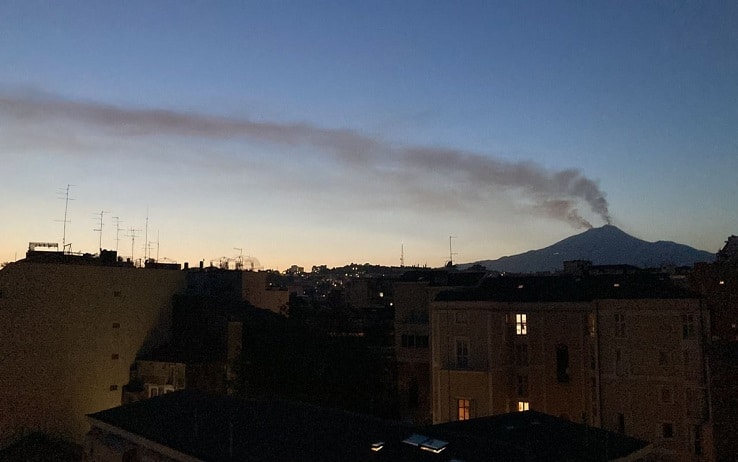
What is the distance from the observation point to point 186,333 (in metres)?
43.6

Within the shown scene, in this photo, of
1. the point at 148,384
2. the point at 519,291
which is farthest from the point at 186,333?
the point at 519,291

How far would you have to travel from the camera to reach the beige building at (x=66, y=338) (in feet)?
116

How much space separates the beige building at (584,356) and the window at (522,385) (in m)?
0.06

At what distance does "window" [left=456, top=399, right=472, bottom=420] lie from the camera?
3497 cm

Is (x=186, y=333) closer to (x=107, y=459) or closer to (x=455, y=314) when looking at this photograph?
(x=455, y=314)

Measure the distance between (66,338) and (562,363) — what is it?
29740 millimetres

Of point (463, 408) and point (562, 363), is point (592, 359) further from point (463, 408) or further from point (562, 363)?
point (463, 408)

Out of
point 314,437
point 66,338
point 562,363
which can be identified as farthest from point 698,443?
point 66,338

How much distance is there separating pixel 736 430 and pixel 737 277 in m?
10.3

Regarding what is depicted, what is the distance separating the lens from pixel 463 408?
115 ft

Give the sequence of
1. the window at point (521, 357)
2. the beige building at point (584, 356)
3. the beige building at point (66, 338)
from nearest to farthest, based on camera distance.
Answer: the beige building at point (584, 356) < the beige building at point (66, 338) < the window at point (521, 357)

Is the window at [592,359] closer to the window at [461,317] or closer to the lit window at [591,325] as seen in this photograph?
the lit window at [591,325]

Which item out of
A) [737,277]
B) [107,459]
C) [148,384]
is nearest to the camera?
[107,459]

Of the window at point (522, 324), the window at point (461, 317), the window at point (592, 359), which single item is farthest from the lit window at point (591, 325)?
the window at point (461, 317)
